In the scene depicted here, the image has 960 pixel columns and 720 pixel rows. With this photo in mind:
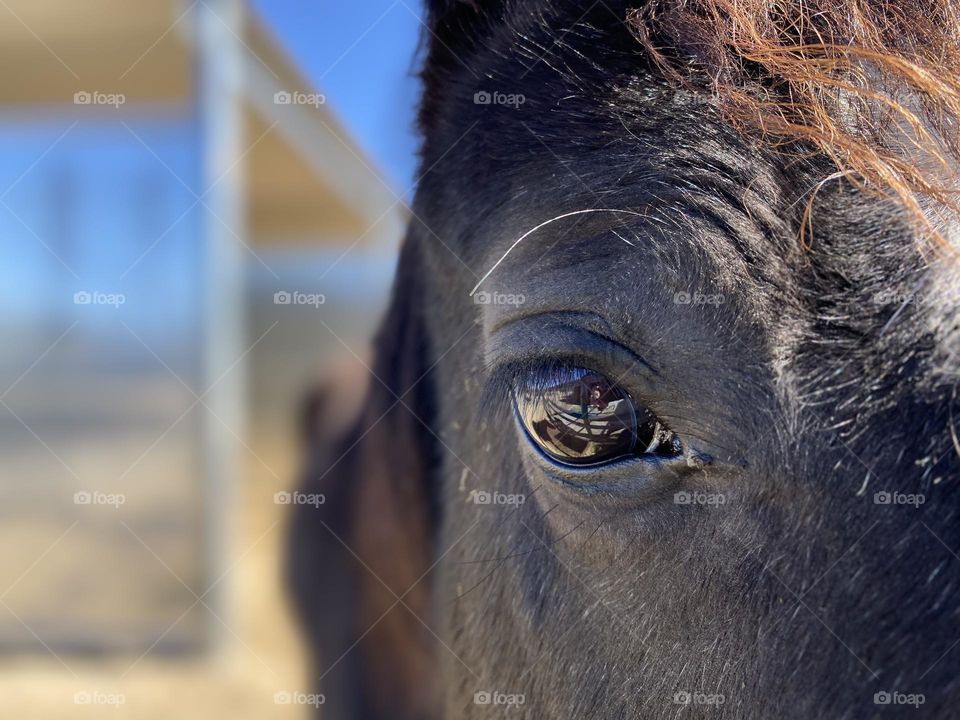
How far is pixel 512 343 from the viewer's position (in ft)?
4.80

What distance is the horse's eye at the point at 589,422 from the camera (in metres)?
1.32

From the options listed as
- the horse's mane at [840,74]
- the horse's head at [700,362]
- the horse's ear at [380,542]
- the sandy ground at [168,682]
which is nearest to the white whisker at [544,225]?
the horse's head at [700,362]

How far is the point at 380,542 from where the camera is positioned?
8.50 feet

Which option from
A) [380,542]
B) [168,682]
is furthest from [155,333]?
[380,542]

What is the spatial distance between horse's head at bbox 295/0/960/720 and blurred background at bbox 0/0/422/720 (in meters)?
0.73

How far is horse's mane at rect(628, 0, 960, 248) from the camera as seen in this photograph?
1.28 meters

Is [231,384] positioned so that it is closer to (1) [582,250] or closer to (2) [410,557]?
(2) [410,557]

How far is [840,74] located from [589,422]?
74 centimetres

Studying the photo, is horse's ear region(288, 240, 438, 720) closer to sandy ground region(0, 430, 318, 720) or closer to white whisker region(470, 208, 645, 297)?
white whisker region(470, 208, 645, 297)

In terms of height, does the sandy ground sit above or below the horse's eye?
below

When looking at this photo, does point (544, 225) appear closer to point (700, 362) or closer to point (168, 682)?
point (700, 362)

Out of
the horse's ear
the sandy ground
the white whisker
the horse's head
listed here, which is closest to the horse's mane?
the horse's head

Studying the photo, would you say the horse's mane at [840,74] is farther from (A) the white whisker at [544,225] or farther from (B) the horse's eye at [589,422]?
(B) the horse's eye at [589,422]

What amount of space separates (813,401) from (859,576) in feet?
0.80
